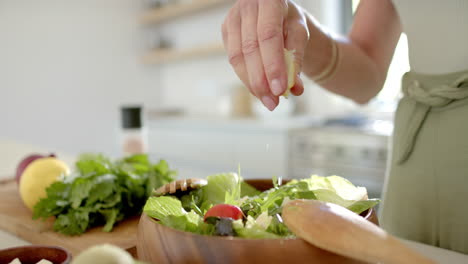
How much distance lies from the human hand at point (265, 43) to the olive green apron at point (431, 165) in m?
0.33

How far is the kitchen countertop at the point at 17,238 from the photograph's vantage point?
61 cm

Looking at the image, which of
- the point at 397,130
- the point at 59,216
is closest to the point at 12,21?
the point at 59,216

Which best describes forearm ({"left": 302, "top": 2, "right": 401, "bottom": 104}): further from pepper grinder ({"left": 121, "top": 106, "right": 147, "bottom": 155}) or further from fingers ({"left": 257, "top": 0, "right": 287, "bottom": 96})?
pepper grinder ({"left": 121, "top": 106, "right": 147, "bottom": 155})

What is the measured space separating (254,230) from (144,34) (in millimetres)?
4220

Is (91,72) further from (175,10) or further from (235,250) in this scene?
(235,250)

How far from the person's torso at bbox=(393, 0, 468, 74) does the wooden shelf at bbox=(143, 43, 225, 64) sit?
2475mm

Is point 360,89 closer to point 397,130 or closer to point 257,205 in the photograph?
point 397,130

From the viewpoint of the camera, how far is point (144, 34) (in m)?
4.34

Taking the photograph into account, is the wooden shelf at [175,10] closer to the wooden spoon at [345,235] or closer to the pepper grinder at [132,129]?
the pepper grinder at [132,129]

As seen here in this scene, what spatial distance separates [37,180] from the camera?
2.84 ft

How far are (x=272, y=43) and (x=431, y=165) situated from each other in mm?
437

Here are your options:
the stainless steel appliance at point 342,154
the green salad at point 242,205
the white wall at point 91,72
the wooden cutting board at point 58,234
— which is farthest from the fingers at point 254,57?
the white wall at point 91,72

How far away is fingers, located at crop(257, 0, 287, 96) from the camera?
0.57m

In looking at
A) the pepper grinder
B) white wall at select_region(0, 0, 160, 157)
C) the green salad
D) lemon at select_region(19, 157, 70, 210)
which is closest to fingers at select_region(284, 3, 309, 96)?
the green salad
